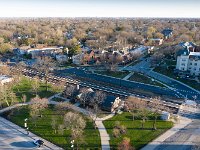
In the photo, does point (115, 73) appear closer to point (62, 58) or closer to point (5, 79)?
point (62, 58)

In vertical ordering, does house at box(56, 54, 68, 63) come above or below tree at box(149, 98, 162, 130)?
above

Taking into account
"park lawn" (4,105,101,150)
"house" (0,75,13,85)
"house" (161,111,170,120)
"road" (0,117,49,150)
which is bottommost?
"road" (0,117,49,150)

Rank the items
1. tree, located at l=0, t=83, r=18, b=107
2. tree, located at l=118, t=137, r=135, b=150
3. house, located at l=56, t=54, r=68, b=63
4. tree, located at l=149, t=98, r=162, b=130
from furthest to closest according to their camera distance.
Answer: house, located at l=56, t=54, r=68, b=63 < tree, located at l=0, t=83, r=18, b=107 < tree, located at l=149, t=98, r=162, b=130 < tree, located at l=118, t=137, r=135, b=150

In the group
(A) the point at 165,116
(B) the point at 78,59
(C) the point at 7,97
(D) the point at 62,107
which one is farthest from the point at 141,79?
(C) the point at 7,97

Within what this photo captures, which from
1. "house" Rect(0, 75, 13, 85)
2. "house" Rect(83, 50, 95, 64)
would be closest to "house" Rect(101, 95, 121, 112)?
"house" Rect(0, 75, 13, 85)

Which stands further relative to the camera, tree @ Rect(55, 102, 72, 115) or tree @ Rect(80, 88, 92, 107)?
tree @ Rect(80, 88, 92, 107)

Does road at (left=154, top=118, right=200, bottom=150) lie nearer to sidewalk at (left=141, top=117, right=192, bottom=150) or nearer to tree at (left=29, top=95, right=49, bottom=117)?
sidewalk at (left=141, top=117, right=192, bottom=150)

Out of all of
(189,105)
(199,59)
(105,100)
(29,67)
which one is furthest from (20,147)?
(199,59)
